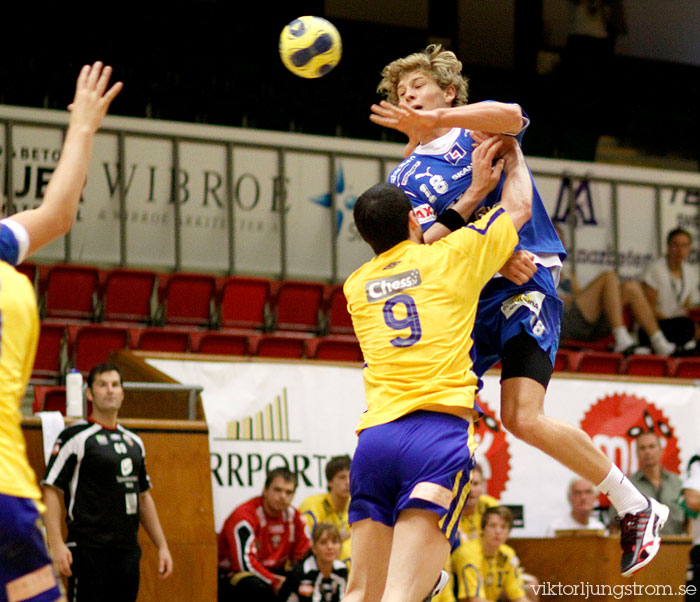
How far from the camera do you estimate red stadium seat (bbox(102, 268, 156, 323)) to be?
12.7 meters

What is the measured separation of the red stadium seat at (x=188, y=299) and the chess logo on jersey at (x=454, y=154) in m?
8.06

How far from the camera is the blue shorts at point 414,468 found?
4.43 meters

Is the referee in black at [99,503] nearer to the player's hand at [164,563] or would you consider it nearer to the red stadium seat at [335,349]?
the player's hand at [164,563]

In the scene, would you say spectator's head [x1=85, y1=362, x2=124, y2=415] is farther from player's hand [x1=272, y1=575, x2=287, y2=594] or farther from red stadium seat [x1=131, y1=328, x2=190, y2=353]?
red stadium seat [x1=131, y1=328, x2=190, y2=353]

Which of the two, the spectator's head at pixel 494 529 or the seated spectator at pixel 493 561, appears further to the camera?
the spectator's head at pixel 494 529

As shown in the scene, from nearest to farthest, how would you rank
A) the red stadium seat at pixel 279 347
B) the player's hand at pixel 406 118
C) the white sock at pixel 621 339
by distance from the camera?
the player's hand at pixel 406 118, the red stadium seat at pixel 279 347, the white sock at pixel 621 339

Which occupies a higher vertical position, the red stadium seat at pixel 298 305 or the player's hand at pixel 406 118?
the player's hand at pixel 406 118

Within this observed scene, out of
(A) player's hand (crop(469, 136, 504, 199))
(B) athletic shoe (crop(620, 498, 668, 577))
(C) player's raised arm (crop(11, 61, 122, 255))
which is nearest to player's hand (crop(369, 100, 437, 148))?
(A) player's hand (crop(469, 136, 504, 199))

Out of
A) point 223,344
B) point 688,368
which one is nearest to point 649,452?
point 688,368

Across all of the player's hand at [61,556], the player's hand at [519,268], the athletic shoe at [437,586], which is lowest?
the player's hand at [61,556]

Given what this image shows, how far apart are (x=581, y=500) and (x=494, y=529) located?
1.51 meters

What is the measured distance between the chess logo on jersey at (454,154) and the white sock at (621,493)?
1.59m

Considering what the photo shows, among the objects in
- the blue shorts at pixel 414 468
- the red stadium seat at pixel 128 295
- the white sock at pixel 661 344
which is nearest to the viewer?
the blue shorts at pixel 414 468

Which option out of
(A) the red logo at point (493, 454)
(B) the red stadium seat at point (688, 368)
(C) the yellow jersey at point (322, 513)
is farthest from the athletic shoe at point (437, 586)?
(B) the red stadium seat at point (688, 368)
